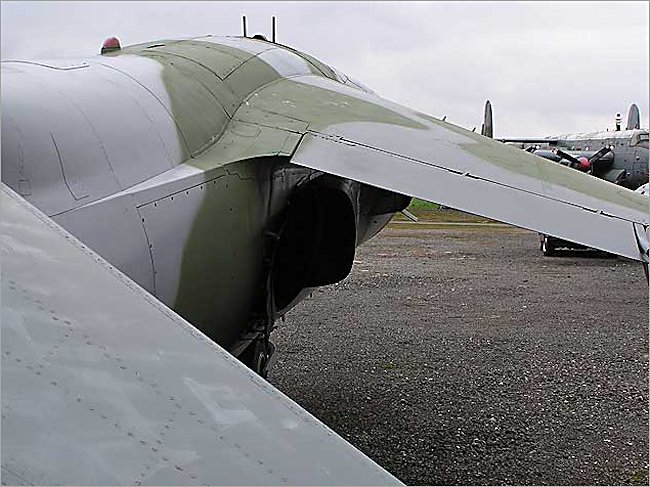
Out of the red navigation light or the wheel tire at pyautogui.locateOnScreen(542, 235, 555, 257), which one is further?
the wheel tire at pyautogui.locateOnScreen(542, 235, 555, 257)

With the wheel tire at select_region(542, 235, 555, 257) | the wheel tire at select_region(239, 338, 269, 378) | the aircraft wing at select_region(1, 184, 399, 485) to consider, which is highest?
the aircraft wing at select_region(1, 184, 399, 485)

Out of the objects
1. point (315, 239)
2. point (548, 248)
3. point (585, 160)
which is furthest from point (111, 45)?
point (585, 160)

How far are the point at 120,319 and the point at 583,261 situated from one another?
1670 cm

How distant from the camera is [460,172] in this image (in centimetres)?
424

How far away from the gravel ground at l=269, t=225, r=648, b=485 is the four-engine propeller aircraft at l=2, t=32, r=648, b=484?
1533 mm

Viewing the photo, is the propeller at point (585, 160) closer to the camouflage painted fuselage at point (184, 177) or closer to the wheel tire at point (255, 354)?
the camouflage painted fuselage at point (184, 177)

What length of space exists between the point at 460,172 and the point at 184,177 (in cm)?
142

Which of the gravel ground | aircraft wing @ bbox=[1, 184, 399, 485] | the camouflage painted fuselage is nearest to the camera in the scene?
aircraft wing @ bbox=[1, 184, 399, 485]

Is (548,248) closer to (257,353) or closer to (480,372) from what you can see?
(480,372)

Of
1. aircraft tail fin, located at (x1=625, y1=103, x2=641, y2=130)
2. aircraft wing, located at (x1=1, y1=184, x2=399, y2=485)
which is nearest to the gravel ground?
aircraft wing, located at (x1=1, y1=184, x2=399, y2=485)

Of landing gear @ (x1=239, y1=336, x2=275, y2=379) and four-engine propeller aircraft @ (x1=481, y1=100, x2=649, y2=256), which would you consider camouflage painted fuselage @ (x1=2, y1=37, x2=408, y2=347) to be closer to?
landing gear @ (x1=239, y1=336, x2=275, y2=379)

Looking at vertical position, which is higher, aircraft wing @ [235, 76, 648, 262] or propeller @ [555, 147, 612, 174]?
aircraft wing @ [235, 76, 648, 262]

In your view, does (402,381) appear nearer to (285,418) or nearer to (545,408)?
(545,408)

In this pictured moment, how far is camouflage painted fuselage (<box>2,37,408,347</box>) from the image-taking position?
3.39 metres
